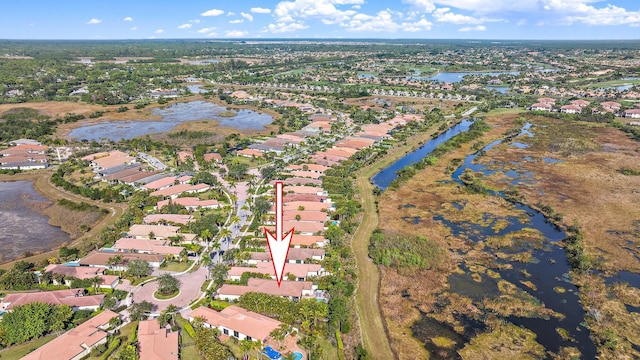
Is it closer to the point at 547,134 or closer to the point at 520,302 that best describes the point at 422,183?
the point at 520,302

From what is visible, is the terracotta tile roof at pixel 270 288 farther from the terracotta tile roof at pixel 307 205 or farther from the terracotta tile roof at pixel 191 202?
the terracotta tile roof at pixel 191 202

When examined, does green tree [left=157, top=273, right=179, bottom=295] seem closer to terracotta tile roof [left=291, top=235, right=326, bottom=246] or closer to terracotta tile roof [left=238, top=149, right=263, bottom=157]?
terracotta tile roof [left=291, top=235, right=326, bottom=246]

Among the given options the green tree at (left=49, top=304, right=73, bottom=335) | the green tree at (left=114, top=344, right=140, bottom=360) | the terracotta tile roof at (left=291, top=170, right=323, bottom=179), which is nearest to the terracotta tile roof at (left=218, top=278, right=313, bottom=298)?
the green tree at (left=114, top=344, right=140, bottom=360)

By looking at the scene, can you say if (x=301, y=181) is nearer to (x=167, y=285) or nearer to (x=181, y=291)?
(x=181, y=291)

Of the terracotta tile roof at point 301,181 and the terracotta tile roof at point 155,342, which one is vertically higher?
the terracotta tile roof at point 301,181

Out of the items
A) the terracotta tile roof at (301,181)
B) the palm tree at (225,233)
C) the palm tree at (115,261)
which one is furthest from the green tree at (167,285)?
the terracotta tile roof at (301,181)

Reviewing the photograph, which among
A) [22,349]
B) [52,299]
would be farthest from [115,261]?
[22,349]
